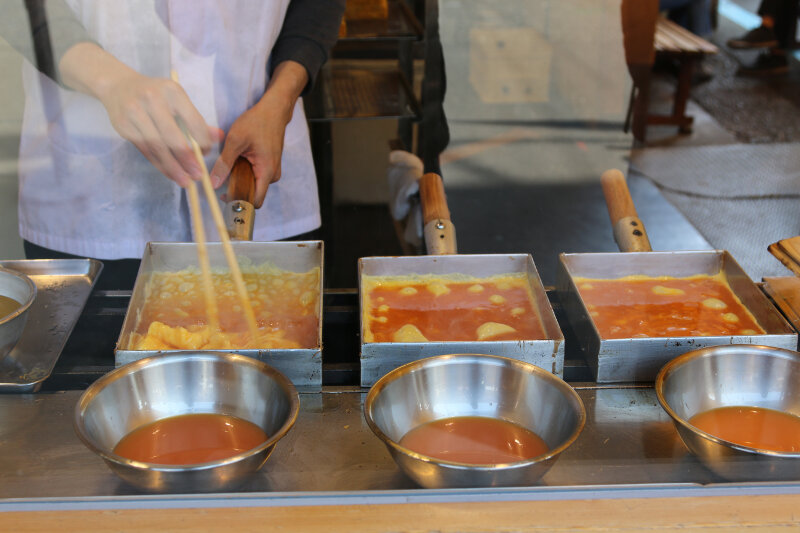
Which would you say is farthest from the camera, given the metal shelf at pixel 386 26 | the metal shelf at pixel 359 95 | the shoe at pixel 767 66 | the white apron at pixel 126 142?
the shoe at pixel 767 66

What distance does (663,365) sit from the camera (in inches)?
41.3

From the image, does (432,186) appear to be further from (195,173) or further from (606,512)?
(606,512)

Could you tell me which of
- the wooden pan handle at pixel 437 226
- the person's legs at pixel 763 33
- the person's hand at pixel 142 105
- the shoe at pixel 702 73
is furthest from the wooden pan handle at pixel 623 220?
the shoe at pixel 702 73

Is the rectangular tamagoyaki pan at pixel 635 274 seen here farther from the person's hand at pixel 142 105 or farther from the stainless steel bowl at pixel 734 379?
the person's hand at pixel 142 105

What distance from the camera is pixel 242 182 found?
4.41 ft

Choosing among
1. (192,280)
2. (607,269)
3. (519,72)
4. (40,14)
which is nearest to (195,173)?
(192,280)

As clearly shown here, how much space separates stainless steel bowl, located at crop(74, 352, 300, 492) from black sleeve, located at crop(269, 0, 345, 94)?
73 centimetres

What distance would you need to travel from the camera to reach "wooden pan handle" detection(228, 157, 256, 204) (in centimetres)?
132

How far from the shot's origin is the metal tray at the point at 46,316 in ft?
3.40

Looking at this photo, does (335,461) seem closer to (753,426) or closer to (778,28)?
(753,426)

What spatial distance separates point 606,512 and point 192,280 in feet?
2.41

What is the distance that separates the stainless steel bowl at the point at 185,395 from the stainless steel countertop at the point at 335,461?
0.05 meters

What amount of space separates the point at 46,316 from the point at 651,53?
1.72 metres

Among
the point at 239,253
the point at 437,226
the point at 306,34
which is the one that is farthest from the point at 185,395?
the point at 306,34
